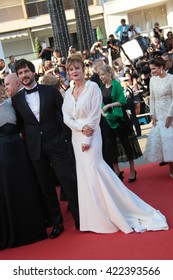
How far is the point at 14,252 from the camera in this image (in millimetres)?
4219

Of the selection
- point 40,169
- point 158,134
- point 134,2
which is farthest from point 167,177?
point 134,2

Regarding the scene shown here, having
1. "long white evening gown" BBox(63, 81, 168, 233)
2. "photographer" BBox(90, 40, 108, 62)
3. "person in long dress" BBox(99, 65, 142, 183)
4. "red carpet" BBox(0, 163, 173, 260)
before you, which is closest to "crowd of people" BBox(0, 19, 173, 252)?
"long white evening gown" BBox(63, 81, 168, 233)

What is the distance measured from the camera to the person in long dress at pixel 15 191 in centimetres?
433

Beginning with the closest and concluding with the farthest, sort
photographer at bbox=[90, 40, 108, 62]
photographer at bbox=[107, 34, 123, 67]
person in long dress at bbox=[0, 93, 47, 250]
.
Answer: person in long dress at bbox=[0, 93, 47, 250]
photographer at bbox=[107, 34, 123, 67]
photographer at bbox=[90, 40, 108, 62]

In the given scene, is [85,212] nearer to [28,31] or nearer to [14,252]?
[14,252]

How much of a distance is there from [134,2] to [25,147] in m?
26.3

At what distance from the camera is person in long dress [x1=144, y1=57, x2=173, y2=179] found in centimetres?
553

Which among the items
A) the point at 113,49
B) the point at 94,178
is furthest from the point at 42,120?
the point at 113,49

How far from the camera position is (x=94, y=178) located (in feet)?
13.6

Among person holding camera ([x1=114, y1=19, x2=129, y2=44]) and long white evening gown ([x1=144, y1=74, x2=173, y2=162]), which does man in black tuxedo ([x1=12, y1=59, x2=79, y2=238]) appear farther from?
person holding camera ([x1=114, y1=19, x2=129, y2=44])

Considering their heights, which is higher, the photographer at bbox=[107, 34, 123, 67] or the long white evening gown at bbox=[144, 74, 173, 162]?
the photographer at bbox=[107, 34, 123, 67]

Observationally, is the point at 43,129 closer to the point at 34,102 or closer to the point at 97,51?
the point at 34,102

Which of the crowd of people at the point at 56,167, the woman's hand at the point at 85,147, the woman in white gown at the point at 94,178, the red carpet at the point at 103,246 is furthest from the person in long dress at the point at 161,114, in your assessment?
the woman's hand at the point at 85,147

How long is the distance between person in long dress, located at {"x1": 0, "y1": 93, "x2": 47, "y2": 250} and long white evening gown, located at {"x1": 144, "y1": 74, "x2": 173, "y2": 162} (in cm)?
193
